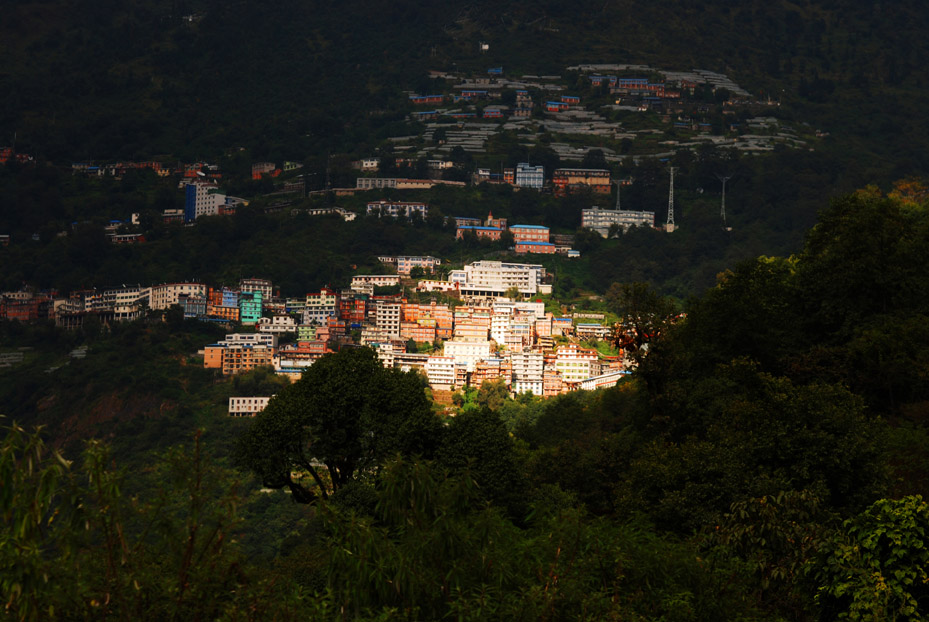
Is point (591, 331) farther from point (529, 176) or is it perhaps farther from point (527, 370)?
point (529, 176)

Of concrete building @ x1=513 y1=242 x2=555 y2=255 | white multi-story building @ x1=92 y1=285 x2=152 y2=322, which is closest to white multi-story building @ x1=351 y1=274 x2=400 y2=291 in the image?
concrete building @ x1=513 y1=242 x2=555 y2=255

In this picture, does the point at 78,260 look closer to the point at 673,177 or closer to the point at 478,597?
the point at 673,177

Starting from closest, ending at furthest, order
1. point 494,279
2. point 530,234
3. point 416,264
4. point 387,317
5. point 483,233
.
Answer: point 387,317 < point 494,279 < point 416,264 < point 483,233 < point 530,234

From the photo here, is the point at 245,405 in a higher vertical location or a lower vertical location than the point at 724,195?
lower

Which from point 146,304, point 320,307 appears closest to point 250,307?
point 320,307

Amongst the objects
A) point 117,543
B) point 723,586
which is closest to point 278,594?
point 117,543

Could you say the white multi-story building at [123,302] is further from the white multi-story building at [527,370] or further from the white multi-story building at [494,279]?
the white multi-story building at [527,370]
